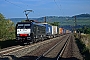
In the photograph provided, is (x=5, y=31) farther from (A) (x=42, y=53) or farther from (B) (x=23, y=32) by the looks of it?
(A) (x=42, y=53)

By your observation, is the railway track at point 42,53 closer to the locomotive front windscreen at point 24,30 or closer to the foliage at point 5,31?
the locomotive front windscreen at point 24,30

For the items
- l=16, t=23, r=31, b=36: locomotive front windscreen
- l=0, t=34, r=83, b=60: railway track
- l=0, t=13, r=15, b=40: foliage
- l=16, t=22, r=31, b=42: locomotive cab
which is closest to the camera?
l=0, t=34, r=83, b=60: railway track

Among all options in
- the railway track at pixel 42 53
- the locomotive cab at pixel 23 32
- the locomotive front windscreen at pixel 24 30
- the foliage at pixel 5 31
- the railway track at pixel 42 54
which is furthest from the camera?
the foliage at pixel 5 31

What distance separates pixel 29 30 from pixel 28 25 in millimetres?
837

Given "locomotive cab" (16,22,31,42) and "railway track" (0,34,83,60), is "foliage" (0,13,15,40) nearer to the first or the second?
"locomotive cab" (16,22,31,42)

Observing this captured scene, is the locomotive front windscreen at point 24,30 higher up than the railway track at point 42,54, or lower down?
higher up

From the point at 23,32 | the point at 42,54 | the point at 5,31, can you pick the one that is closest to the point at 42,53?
the point at 42,54

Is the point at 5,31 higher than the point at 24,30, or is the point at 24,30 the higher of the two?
the point at 24,30

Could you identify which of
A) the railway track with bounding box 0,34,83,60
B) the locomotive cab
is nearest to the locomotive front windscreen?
the locomotive cab

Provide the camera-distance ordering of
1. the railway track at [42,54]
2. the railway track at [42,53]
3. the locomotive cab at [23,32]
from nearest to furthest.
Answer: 1. the railway track at [42,54]
2. the railway track at [42,53]
3. the locomotive cab at [23,32]

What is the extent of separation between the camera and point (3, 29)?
7844cm

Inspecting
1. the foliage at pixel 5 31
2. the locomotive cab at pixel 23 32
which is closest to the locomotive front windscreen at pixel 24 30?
the locomotive cab at pixel 23 32

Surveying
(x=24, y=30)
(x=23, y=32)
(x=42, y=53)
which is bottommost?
(x=42, y=53)

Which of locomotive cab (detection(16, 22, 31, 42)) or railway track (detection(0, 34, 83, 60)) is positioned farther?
locomotive cab (detection(16, 22, 31, 42))
